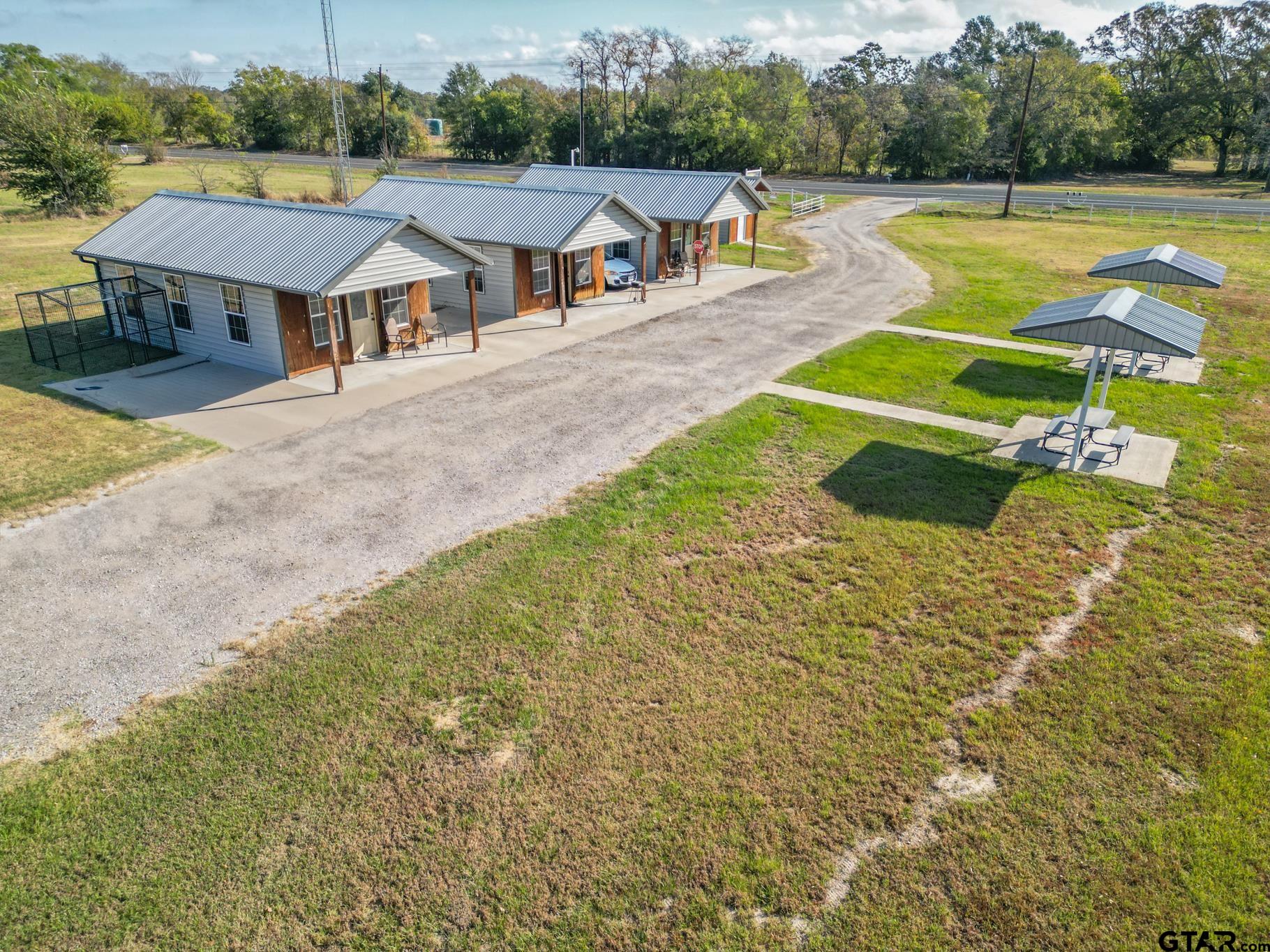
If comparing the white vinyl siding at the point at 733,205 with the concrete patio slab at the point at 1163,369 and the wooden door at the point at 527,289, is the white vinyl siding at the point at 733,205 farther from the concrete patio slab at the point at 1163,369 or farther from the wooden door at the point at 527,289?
the concrete patio slab at the point at 1163,369

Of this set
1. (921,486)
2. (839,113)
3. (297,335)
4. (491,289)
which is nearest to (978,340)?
(921,486)

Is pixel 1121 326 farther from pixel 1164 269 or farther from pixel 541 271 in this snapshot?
pixel 541 271

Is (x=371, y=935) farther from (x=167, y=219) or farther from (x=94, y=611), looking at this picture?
(x=167, y=219)

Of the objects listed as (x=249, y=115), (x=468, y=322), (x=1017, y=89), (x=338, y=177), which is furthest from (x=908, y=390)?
(x=249, y=115)

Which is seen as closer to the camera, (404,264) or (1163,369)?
(404,264)

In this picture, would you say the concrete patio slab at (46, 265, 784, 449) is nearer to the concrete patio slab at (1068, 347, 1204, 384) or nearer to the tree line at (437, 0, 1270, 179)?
the concrete patio slab at (1068, 347, 1204, 384)
